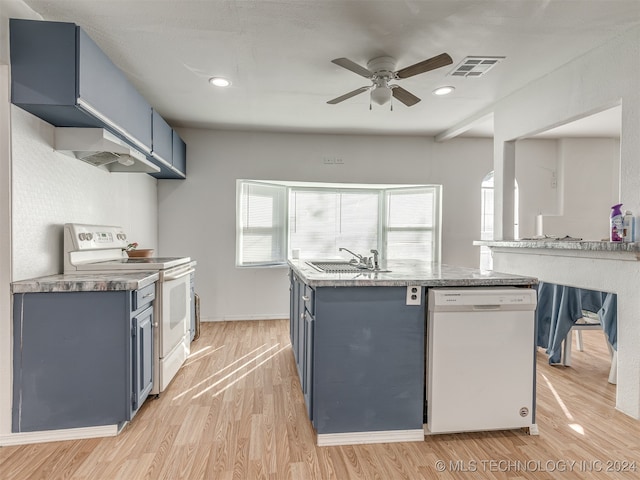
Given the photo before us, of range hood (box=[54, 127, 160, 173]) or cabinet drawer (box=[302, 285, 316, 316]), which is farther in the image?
range hood (box=[54, 127, 160, 173])

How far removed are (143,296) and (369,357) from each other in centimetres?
143

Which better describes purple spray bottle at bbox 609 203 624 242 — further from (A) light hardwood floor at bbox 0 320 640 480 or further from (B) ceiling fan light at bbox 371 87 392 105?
(B) ceiling fan light at bbox 371 87 392 105

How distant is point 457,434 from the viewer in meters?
2.06

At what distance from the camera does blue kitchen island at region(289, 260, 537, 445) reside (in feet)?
6.31

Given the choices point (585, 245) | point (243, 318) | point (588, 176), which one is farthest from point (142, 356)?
point (588, 176)

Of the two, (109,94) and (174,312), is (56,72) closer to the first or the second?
(109,94)

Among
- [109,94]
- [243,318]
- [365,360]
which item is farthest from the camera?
[243,318]

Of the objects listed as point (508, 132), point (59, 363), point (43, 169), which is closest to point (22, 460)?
point (59, 363)

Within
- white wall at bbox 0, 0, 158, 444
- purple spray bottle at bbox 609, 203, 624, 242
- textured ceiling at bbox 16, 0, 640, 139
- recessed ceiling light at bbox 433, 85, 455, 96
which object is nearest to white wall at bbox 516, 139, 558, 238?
textured ceiling at bbox 16, 0, 640, 139

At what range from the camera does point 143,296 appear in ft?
7.25

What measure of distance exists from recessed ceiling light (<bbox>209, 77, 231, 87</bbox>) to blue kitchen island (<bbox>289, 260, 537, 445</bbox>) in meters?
2.01

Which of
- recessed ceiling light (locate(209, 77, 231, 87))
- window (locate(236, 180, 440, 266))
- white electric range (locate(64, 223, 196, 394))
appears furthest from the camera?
window (locate(236, 180, 440, 266))

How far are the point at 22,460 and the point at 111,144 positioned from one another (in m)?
1.83

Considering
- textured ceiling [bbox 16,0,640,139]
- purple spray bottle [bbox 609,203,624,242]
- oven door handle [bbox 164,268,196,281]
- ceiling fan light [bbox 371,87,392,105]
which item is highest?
textured ceiling [bbox 16,0,640,139]
